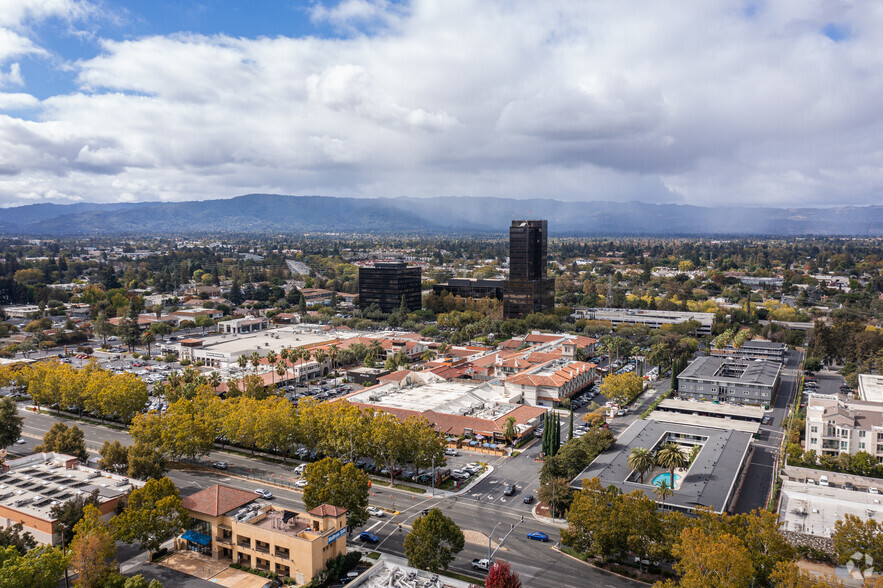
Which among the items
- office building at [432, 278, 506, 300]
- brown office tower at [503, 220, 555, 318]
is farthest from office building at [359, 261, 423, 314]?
brown office tower at [503, 220, 555, 318]

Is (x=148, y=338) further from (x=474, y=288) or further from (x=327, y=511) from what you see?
(x=327, y=511)

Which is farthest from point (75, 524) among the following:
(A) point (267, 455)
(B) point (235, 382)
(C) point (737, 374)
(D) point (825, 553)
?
(C) point (737, 374)

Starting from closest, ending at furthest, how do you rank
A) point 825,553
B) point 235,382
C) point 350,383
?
point 825,553
point 235,382
point 350,383

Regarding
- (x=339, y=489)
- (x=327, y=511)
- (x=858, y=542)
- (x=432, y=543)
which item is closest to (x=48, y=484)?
(x=339, y=489)

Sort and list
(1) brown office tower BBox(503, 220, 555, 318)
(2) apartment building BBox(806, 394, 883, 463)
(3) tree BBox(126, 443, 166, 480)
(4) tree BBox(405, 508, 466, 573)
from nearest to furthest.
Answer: (4) tree BBox(405, 508, 466, 573) → (3) tree BBox(126, 443, 166, 480) → (2) apartment building BBox(806, 394, 883, 463) → (1) brown office tower BBox(503, 220, 555, 318)

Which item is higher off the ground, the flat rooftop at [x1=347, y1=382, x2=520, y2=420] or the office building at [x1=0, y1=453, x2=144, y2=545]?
the office building at [x1=0, y1=453, x2=144, y2=545]

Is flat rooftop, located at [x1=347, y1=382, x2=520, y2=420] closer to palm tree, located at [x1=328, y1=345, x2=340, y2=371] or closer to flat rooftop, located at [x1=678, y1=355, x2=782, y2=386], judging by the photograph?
palm tree, located at [x1=328, y1=345, x2=340, y2=371]

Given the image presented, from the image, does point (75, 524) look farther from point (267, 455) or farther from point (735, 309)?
point (735, 309)
